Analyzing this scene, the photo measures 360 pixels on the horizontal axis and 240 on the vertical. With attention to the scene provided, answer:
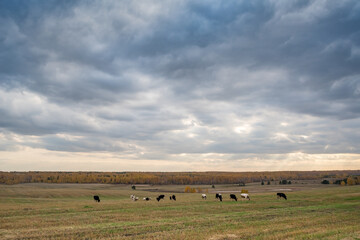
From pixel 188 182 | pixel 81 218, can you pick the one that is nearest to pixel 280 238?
pixel 81 218

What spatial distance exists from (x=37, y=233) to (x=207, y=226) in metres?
11.3

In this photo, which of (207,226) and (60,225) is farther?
(60,225)

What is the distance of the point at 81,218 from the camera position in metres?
27.3

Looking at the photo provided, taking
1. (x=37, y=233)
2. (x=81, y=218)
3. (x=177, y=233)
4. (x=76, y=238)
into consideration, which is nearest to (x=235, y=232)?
(x=177, y=233)

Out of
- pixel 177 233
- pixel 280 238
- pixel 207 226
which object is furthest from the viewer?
pixel 207 226

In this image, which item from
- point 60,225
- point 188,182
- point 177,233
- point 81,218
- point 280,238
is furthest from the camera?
point 188,182

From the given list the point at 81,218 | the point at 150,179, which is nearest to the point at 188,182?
the point at 150,179

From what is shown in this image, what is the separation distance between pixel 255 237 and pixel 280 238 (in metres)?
1.36

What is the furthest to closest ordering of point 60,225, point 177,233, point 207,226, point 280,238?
point 60,225
point 207,226
point 177,233
point 280,238

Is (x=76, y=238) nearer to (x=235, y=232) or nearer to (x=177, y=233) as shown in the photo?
(x=177, y=233)

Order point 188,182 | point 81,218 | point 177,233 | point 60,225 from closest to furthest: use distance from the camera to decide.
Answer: point 177,233
point 60,225
point 81,218
point 188,182

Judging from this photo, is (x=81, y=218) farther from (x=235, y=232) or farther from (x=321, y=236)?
(x=321, y=236)

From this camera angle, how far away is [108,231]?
19922 mm

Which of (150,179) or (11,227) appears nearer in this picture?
(11,227)
